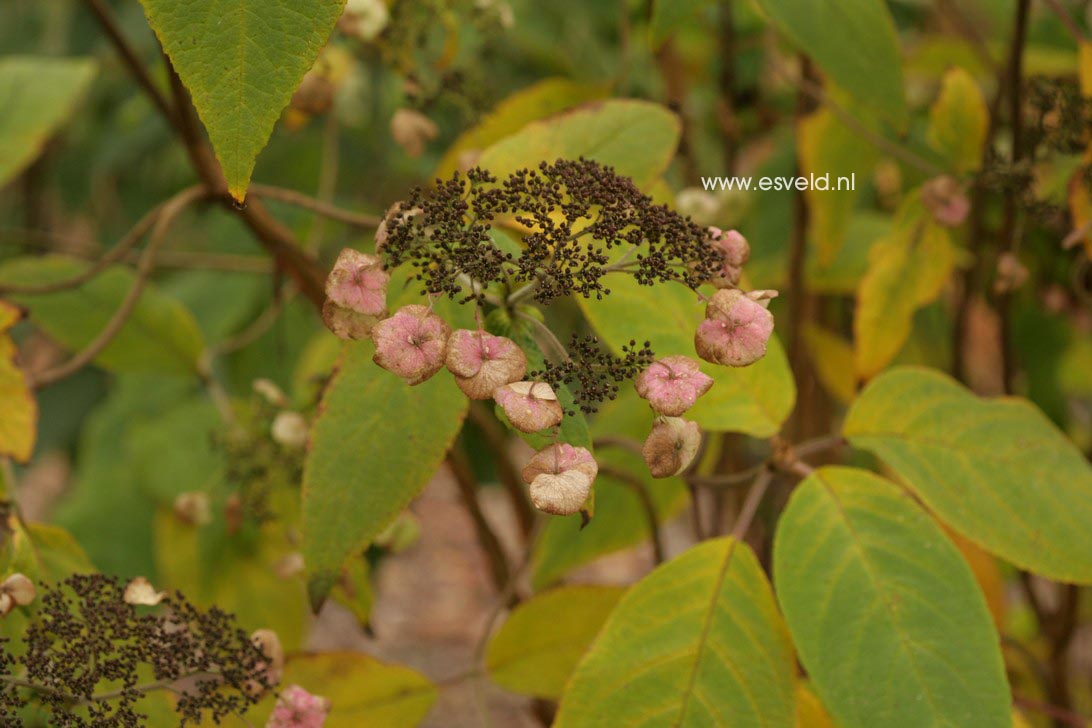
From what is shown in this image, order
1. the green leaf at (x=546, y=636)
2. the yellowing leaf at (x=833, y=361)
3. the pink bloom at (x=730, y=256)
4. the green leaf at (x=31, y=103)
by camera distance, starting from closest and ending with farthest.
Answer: the pink bloom at (x=730, y=256), the green leaf at (x=546, y=636), the green leaf at (x=31, y=103), the yellowing leaf at (x=833, y=361)

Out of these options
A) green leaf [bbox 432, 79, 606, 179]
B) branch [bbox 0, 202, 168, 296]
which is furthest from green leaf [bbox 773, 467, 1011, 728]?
branch [bbox 0, 202, 168, 296]

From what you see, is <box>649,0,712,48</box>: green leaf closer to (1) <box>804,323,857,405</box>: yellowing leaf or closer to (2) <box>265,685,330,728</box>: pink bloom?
(2) <box>265,685,330,728</box>: pink bloom

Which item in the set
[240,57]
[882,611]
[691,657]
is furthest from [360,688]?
[240,57]

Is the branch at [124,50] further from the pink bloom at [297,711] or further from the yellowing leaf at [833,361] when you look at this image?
the yellowing leaf at [833,361]

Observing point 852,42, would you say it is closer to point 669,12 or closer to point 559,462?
point 669,12

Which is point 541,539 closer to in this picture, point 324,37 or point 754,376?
point 754,376

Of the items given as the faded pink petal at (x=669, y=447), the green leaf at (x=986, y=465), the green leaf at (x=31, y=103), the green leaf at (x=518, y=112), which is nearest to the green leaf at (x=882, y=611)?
the green leaf at (x=986, y=465)

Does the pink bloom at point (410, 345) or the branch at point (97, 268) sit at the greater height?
the pink bloom at point (410, 345)

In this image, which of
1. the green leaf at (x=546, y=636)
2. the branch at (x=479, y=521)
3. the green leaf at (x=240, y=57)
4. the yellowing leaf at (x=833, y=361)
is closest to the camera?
the green leaf at (x=240, y=57)
